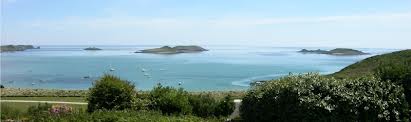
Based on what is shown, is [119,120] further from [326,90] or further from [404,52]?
[404,52]

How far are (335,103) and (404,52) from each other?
58.5 metres

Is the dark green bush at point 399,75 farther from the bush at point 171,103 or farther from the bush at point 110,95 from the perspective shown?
the bush at point 110,95

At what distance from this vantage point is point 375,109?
50.5 feet

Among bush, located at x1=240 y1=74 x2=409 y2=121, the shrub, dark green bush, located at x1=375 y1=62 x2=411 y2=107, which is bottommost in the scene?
the shrub

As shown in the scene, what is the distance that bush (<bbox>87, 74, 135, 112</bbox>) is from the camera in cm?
2138

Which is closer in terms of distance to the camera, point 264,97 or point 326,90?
point 326,90

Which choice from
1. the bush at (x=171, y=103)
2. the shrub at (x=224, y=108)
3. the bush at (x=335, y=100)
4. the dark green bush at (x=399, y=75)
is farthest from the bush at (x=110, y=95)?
the dark green bush at (x=399, y=75)

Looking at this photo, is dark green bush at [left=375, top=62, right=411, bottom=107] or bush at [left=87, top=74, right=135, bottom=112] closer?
dark green bush at [left=375, top=62, right=411, bottom=107]

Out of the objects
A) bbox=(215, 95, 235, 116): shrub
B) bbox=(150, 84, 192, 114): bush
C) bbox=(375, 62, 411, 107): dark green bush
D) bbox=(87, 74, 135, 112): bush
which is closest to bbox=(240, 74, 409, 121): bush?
bbox=(375, 62, 411, 107): dark green bush

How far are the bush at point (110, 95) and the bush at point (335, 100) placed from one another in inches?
262

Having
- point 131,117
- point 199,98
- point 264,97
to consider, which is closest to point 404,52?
point 199,98

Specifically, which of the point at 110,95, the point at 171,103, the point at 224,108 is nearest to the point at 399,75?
the point at 224,108

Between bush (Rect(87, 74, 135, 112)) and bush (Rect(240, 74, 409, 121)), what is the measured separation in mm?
6646

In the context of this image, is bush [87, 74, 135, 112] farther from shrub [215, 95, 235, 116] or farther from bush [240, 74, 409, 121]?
bush [240, 74, 409, 121]
